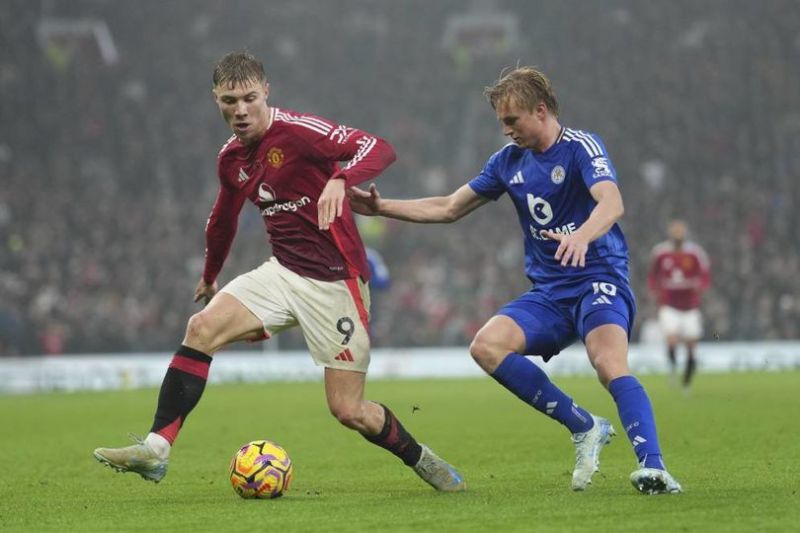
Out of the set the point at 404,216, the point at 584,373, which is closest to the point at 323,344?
the point at 404,216

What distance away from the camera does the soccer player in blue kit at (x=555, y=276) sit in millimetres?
6281

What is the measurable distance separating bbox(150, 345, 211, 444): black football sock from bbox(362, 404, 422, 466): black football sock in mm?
906

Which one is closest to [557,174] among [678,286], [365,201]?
[365,201]

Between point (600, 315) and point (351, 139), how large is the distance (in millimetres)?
1566

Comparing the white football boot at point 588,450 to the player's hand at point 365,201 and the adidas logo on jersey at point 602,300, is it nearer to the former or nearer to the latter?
the adidas logo on jersey at point 602,300

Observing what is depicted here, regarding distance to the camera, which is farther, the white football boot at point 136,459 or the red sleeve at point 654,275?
the red sleeve at point 654,275

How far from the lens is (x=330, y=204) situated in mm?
6000

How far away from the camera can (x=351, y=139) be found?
671cm

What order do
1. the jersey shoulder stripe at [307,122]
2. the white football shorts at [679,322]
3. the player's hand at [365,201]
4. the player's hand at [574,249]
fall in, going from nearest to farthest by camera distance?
the player's hand at [574,249] < the jersey shoulder stripe at [307,122] < the player's hand at [365,201] < the white football shorts at [679,322]

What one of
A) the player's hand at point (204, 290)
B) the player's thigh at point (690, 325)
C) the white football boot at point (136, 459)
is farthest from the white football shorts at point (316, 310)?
the player's thigh at point (690, 325)

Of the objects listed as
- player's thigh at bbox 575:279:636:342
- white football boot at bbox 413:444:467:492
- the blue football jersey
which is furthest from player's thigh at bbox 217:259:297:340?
player's thigh at bbox 575:279:636:342

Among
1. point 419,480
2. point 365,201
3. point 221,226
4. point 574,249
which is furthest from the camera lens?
point 419,480

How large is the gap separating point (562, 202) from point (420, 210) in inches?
33.6

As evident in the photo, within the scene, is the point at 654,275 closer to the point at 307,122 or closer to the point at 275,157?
the point at 307,122
